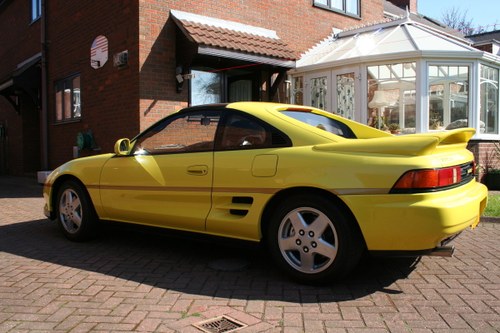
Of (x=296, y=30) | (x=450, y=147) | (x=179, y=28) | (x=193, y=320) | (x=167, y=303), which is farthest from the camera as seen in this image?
(x=296, y=30)

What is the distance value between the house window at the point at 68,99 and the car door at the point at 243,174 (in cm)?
821

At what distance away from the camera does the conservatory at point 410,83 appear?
986cm

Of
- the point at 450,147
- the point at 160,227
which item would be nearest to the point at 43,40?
the point at 160,227

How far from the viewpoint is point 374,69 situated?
34.2ft

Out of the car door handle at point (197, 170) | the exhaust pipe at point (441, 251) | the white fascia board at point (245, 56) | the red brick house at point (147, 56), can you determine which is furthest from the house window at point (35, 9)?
the exhaust pipe at point (441, 251)

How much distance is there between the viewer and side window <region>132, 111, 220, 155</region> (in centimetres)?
443

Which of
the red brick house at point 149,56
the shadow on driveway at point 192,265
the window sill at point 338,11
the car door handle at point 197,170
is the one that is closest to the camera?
the shadow on driveway at point 192,265

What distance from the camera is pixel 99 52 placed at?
10273mm

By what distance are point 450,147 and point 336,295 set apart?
62.0 inches

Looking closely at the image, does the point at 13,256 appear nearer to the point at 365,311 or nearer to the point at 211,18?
the point at 365,311

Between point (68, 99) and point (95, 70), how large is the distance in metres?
1.97

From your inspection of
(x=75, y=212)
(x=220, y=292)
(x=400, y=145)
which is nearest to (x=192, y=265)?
(x=220, y=292)

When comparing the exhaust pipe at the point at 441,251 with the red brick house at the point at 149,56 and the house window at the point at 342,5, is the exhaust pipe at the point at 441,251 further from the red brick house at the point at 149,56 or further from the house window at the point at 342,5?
the house window at the point at 342,5

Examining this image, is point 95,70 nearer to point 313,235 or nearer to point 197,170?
point 197,170
